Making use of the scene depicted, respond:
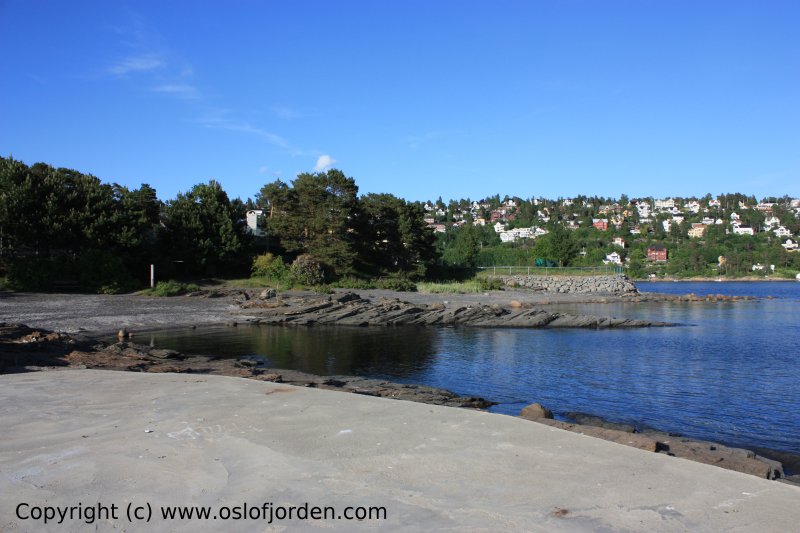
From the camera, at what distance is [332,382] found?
55.1 ft

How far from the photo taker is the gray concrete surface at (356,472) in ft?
18.7

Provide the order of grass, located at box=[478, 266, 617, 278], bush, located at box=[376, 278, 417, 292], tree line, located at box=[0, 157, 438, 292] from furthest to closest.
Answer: grass, located at box=[478, 266, 617, 278] → bush, located at box=[376, 278, 417, 292] → tree line, located at box=[0, 157, 438, 292]

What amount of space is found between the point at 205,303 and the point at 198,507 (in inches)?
1464

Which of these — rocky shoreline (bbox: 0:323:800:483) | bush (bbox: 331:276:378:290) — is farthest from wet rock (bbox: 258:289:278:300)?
rocky shoreline (bbox: 0:323:800:483)

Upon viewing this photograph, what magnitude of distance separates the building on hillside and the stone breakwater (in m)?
101

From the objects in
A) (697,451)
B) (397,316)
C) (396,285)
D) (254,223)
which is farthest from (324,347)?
(254,223)

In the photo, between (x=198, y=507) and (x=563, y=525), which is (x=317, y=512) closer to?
(x=198, y=507)

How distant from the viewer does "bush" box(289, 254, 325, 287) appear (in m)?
51.4

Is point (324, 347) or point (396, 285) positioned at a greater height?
point (396, 285)

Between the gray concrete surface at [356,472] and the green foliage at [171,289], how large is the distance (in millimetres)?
33380

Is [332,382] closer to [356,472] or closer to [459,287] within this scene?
[356,472]

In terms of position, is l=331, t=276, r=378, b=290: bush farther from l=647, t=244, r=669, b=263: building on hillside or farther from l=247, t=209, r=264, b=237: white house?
l=647, t=244, r=669, b=263: building on hillside

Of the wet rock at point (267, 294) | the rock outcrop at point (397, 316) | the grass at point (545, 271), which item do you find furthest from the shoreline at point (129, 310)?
the grass at point (545, 271)

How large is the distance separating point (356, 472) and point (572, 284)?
72.0m
